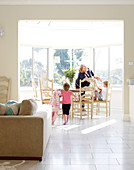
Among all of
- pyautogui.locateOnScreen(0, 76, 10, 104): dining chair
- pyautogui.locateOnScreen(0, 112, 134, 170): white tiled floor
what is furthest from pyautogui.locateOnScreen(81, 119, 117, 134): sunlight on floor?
pyautogui.locateOnScreen(0, 76, 10, 104): dining chair

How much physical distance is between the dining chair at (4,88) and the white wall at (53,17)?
12cm

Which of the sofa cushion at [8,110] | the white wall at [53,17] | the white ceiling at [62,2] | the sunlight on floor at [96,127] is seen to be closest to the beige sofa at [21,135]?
the sofa cushion at [8,110]

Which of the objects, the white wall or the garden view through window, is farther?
the garden view through window

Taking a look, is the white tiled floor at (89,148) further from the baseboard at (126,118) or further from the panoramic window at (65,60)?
the panoramic window at (65,60)

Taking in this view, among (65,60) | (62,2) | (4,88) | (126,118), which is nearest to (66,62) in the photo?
(65,60)

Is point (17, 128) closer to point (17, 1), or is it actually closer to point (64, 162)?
point (64, 162)

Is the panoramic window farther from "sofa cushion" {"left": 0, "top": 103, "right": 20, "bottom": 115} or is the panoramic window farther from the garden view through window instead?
"sofa cushion" {"left": 0, "top": 103, "right": 20, "bottom": 115}

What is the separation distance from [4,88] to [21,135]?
3507 millimetres

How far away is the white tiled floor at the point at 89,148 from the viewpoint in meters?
3.17

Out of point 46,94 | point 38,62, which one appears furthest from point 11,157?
point 38,62

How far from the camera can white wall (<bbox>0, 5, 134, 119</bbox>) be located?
663cm

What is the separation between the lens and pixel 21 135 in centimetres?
326

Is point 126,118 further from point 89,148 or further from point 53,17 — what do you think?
point 53,17

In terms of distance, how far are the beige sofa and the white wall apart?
347 centimetres
